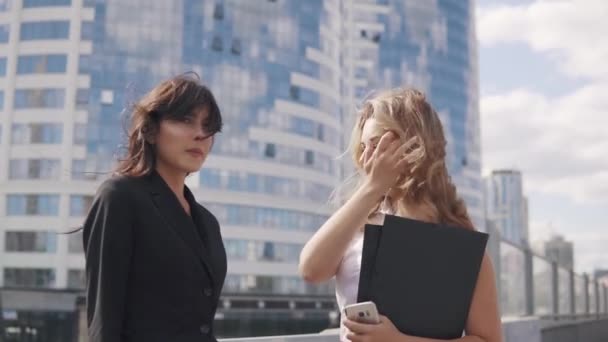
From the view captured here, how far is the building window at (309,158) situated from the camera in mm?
62000

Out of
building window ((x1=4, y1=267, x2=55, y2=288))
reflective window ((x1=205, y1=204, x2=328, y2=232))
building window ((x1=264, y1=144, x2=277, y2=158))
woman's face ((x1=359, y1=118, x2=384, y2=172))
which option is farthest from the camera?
building window ((x1=264, y1=144, x2=277, y2=158))

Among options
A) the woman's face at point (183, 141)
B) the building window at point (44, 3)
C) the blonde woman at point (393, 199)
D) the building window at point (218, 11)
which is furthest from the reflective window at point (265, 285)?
the blonde woman at point (393, 199)

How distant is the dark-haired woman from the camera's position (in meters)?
2.34

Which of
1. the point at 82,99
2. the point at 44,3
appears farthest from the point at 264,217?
the point at 44,3

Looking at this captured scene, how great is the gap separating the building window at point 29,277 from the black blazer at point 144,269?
1994 inches

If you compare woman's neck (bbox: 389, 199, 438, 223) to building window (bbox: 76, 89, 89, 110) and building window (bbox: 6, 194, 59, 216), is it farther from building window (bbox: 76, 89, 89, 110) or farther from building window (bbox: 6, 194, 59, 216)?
building window (bbox: 76, 89, 89, 110)

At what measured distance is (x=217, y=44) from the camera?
57.5 meters

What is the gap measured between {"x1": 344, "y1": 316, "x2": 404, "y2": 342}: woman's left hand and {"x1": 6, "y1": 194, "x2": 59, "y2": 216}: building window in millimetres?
52474

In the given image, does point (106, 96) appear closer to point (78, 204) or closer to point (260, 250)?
point (78, 204)

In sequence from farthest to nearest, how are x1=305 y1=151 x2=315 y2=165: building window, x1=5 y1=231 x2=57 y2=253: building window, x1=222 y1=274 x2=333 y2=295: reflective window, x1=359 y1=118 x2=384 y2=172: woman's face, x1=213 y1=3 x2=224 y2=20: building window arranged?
x1=305 y1=151 x2=315 y2=165: building window, x1=213 y1=3 x2=224 y2=20: building window, x1=222 y1=274 x2=333 y2=295: reflective window, x1=5 y1=231 x2=57 y2=253: building window, x1=359 y1=118 x2=384 y2=172: woman's face

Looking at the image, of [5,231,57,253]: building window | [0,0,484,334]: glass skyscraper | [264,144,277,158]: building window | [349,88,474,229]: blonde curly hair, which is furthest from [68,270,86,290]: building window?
[349,88,474,229]: blonde curly hair

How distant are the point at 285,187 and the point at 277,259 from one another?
594 cm

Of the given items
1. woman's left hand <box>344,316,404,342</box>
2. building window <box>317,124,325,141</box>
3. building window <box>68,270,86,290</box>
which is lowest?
building window <box>68,270,86,290</box>

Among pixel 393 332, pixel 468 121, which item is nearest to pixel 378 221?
pixel 393 332
